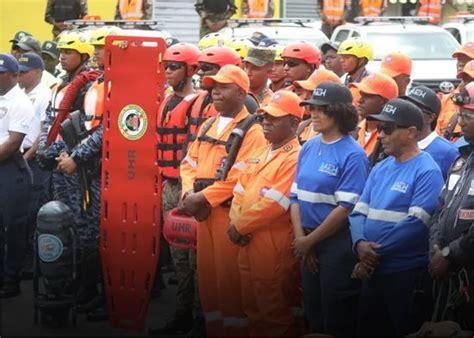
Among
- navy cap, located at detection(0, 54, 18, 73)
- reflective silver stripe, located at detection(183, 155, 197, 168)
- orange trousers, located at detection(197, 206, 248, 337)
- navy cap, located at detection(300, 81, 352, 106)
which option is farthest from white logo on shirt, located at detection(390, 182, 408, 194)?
navy cap, located at detection(0, 54, 18, 73)

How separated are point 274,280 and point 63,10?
1400 cm

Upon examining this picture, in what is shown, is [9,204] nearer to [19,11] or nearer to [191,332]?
[191,332]

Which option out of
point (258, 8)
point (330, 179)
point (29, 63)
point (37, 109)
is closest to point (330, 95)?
point (330, 179)

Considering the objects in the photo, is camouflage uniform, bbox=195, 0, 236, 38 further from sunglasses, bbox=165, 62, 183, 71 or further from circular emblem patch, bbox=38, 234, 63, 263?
circular emblem patch, bbox=38, 234, 63, 263

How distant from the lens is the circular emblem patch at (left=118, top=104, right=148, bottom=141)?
8477mm

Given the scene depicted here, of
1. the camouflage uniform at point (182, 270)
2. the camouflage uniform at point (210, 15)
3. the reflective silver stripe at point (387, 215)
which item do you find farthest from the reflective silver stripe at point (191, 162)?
the camouflage uniform at point (210, 15)

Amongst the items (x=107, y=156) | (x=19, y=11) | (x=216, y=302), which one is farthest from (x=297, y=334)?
(x=19, y=11)

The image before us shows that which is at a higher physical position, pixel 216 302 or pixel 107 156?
pixel 107 156

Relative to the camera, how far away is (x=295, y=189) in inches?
283

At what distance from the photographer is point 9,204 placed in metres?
9.98

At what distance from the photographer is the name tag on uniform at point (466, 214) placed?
6430 millimetres

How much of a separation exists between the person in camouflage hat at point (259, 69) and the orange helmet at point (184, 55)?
74 cm

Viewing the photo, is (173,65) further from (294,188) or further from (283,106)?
(294,188)

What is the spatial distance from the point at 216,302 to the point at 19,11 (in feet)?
51.3
